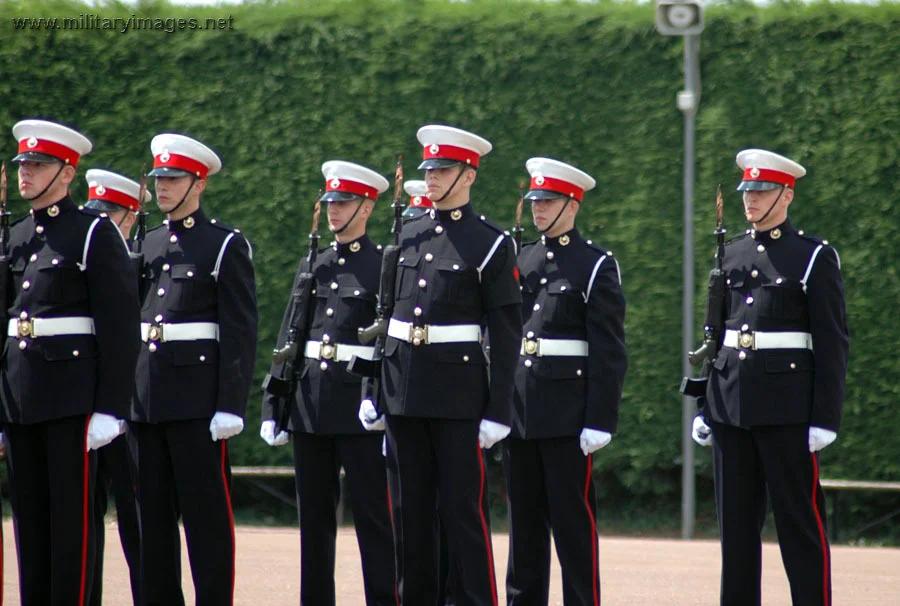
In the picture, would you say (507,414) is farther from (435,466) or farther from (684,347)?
(684,347)

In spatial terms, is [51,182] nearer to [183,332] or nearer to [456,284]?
[183,332]

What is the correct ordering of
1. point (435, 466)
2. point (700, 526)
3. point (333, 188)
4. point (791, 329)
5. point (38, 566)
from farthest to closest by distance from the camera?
point (700, 526)
point (333, 188)
point (791, 329)
point (435, 466)
point (38, 566)

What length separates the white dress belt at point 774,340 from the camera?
6023 millimetres

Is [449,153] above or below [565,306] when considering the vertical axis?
A: above

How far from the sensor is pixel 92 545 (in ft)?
17.5

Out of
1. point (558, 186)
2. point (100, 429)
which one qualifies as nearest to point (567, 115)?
point (558, 186)

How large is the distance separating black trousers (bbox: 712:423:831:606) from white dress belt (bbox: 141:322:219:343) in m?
2.19

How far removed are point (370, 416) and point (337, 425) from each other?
16.1 inches

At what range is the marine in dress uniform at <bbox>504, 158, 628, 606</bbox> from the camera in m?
6.20

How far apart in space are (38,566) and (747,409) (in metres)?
2.90

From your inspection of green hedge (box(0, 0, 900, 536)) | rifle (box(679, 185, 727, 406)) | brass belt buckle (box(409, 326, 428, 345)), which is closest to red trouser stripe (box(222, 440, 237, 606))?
brass belt buckle (box(409, 326, 428, 345))

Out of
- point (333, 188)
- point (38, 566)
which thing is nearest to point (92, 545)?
point (38, 566)

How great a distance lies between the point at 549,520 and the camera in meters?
6.34

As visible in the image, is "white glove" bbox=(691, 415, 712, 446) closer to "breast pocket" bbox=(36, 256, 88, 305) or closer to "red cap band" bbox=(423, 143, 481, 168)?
"red cap band" bbox=(423, 143, 481, 168)
